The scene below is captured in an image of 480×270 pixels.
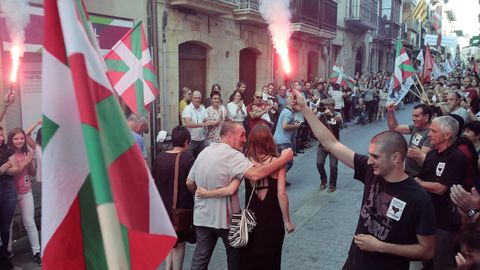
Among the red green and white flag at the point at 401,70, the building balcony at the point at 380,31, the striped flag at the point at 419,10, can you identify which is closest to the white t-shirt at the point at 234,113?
the red green and white flag at the point at 401,70

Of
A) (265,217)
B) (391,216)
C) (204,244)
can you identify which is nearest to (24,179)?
(204,244)

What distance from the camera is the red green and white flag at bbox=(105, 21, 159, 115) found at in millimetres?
5121

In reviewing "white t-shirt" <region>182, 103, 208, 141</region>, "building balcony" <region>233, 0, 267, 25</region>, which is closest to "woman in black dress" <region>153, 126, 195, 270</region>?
"white t-shirt" <region>182, 103, 208, 141</region>

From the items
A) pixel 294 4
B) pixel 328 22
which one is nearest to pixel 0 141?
pixel 294 4

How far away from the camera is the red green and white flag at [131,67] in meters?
5.12

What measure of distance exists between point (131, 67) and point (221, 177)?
88.6 inches

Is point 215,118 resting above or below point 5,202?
above

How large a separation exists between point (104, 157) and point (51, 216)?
0.45 m

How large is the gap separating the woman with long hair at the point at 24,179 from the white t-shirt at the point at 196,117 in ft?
11.1

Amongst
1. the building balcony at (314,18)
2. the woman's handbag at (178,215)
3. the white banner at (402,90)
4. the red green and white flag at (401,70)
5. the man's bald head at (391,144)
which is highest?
the building balcony at (314,18)

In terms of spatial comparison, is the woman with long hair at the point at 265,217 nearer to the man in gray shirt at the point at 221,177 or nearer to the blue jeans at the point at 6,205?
the man in gray shirt at the point at 221,177

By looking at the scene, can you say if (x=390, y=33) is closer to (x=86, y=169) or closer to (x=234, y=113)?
(x=234, y=113)

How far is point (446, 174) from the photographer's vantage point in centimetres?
364

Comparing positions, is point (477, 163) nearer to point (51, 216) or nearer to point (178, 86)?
point (51, 216)
